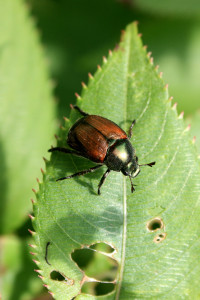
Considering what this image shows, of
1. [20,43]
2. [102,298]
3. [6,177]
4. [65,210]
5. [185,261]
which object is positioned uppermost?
[20,43]

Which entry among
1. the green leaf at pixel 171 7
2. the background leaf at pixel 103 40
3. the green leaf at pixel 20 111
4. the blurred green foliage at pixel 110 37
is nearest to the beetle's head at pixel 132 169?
the green leaf at pixel 20 111

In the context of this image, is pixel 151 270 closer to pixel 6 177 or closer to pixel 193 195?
pixel 193 195

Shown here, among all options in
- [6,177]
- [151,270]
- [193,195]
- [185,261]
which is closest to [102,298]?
[151,270]

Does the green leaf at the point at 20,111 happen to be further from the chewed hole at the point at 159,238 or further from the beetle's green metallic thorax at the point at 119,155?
the chewed hole at the point at 159,238

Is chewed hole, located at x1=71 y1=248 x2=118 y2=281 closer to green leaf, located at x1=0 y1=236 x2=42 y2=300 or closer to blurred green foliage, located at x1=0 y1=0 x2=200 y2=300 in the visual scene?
green leaf, located at x1=0 y1=236 x2=42 y2=300

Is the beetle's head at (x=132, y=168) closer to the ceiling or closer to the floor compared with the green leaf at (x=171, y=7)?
closer to the floor

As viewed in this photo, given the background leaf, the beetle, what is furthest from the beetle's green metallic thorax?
the background leaf
